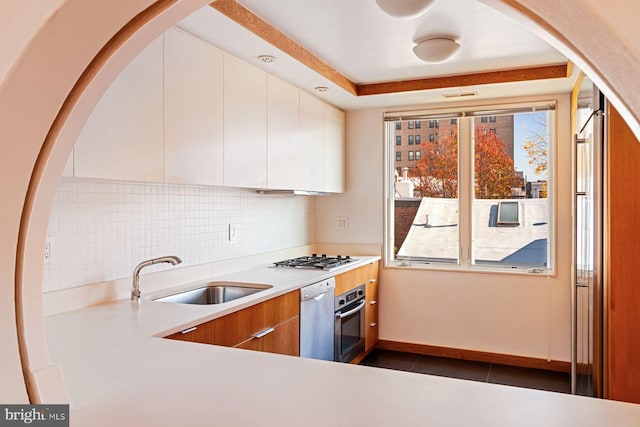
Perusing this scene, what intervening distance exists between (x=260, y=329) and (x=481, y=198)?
8.60 feet

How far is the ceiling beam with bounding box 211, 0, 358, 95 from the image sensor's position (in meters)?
2.26

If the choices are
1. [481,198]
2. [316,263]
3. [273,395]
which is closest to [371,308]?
[316,263]

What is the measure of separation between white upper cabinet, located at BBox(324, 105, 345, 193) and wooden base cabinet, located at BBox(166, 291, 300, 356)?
162 centimetres

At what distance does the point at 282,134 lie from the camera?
333cm

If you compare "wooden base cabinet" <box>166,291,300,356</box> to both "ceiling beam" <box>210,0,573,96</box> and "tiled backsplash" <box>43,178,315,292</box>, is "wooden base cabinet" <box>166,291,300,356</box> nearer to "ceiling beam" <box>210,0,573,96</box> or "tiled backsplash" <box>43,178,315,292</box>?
"tiled backsplash" <box>43,178,315,292</box>

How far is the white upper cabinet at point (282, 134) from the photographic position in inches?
125

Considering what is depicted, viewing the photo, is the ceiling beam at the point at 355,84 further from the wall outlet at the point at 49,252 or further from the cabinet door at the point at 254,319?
the cabinet door at the point at 254,319

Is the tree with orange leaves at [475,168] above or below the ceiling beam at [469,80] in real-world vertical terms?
below

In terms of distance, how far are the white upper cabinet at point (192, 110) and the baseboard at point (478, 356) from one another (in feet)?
8.47

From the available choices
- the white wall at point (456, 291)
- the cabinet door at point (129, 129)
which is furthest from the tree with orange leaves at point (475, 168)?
the cabinet door at point (129, 129)

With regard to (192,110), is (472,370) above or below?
below

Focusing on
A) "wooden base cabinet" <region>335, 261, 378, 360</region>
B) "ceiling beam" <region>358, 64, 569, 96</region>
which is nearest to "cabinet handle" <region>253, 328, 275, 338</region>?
"wooden base cabinet" <region>335, 261, 378, 360</region>

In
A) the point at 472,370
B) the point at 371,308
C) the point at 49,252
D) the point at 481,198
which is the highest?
the point at 481,198

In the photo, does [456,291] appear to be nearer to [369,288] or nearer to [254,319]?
[369,288]
